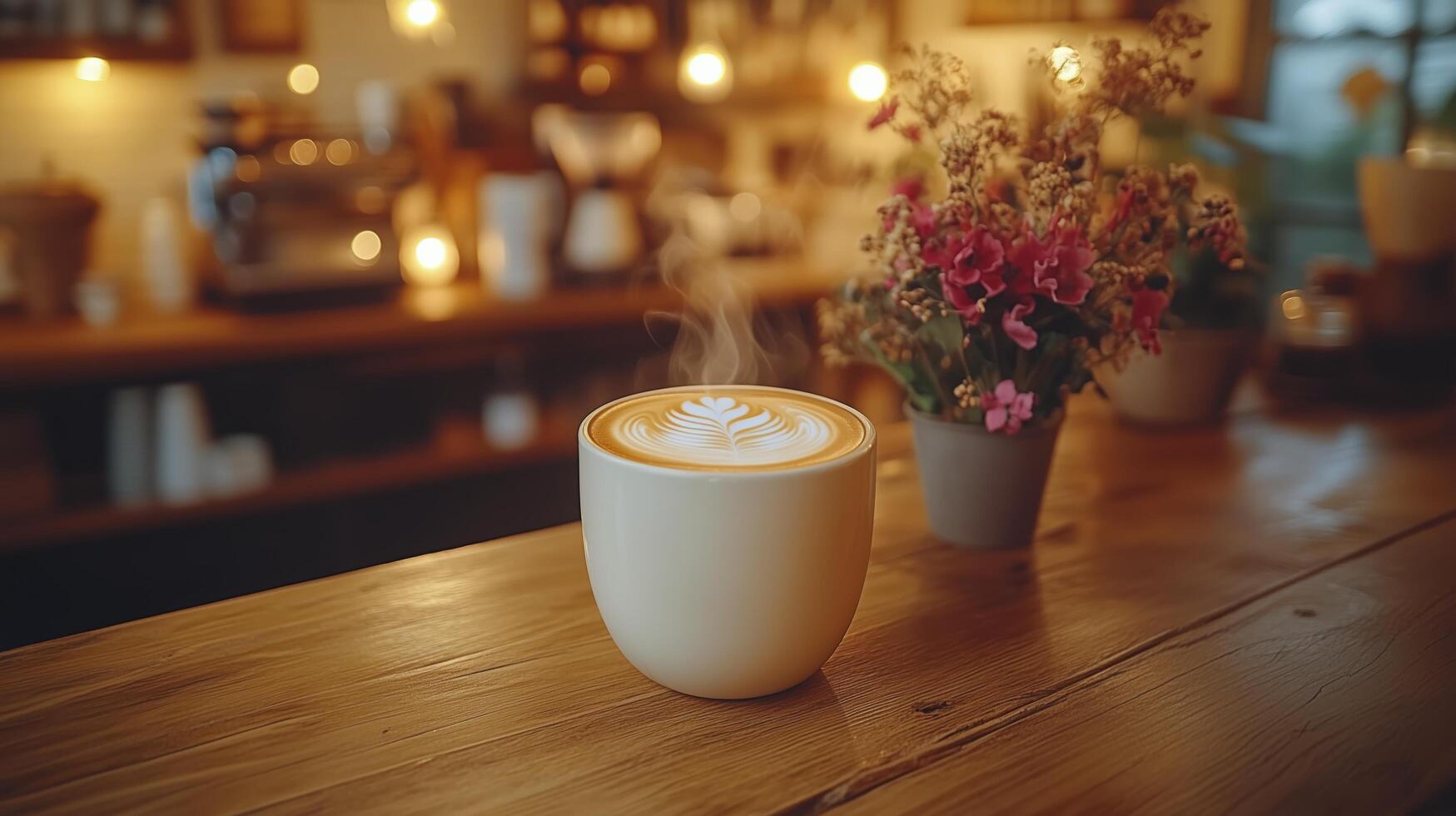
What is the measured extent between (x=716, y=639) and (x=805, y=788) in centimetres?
12

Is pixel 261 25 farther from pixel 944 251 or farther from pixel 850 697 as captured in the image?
pixel 850 697

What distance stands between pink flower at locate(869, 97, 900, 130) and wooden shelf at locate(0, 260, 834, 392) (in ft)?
5.99

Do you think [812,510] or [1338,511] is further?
[1338,511]

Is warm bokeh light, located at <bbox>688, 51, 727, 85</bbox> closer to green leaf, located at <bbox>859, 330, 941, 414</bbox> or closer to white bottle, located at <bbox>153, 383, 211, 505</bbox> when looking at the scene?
white bottle, located at <bbox>153, 383, 211, 505</bbox>

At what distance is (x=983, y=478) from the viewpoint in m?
1.05

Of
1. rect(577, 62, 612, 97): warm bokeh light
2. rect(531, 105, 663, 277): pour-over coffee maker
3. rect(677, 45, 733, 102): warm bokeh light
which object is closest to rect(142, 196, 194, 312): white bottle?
rect(531, 105, 663, 277): pour-over coffee maker

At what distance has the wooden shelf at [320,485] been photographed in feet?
7.50

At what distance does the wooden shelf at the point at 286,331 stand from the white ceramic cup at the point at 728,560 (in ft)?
6.29

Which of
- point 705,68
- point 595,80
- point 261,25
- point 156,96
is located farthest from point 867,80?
point 156,96

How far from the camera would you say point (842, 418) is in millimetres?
830

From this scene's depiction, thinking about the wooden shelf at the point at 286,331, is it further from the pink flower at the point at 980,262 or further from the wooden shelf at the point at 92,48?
the pink flower at the point at 980,262

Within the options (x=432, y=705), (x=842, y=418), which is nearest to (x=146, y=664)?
(x=432, y=705)

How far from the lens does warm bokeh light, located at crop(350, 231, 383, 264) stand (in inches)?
106

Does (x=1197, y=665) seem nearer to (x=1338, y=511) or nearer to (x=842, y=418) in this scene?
(x=842, y=418)
